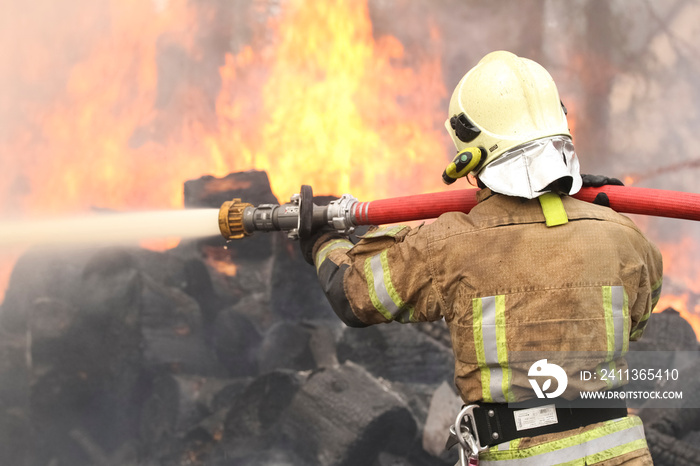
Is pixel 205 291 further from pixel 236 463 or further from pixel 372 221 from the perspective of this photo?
pixel 372 221

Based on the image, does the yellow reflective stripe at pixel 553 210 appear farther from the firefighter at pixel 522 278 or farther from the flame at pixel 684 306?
the flame at pixel 684 306

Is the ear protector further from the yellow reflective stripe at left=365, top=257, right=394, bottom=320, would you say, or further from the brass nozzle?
the brass nozzle

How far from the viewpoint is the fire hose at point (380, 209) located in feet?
9.12

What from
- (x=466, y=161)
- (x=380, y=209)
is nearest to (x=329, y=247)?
(x=380, y=209)

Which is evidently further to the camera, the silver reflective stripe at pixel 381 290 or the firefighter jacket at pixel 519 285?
the silver reflective stripe at pixel 381 290

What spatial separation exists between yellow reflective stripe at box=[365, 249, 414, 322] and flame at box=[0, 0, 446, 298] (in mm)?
2884

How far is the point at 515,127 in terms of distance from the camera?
8.11 ft

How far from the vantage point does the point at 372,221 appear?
3170 mm

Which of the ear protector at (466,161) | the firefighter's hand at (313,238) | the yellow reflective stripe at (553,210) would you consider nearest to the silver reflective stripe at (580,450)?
the yellow reflective stripe at (553,210)

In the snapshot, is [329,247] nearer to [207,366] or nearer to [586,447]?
[586,447]

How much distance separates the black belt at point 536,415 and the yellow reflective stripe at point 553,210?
738mm

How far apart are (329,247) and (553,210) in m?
1.16

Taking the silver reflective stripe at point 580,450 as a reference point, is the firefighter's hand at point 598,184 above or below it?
above

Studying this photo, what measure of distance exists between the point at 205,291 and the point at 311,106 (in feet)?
6.46
